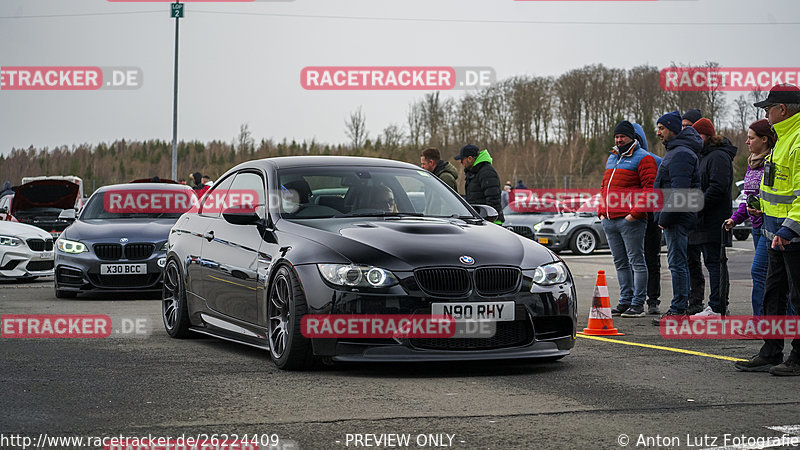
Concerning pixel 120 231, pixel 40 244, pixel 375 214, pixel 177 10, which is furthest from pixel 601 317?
pixel 177 10

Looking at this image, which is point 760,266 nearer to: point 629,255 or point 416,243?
point 629,255

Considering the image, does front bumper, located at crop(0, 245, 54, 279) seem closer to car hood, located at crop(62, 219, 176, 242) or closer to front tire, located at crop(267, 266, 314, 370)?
car hood, located at crop(62, 219, 176, 242)

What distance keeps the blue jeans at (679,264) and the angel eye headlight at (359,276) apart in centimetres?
485

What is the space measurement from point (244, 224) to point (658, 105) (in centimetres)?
7381

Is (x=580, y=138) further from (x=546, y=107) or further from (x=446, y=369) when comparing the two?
(x=446, y=369)

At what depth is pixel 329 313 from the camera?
23.6 feet

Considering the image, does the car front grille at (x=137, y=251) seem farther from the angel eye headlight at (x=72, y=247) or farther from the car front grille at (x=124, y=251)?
the angel eye headlight at (x=72, y=247)

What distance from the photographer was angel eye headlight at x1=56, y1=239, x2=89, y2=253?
1405 cm

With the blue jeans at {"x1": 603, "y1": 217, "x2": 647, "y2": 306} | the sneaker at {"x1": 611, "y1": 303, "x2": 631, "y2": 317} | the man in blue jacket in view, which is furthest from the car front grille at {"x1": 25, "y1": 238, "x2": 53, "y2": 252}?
the man in blue jacket

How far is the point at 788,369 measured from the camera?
7.39m

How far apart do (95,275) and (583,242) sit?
16033 millimetres

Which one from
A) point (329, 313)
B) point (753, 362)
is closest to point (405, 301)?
point (329, 313)

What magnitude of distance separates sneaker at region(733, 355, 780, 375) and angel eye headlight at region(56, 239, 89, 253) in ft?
29.3

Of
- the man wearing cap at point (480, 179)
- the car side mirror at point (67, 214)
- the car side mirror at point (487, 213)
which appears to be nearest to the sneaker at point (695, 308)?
the man wearing cap at point (480, 179)
